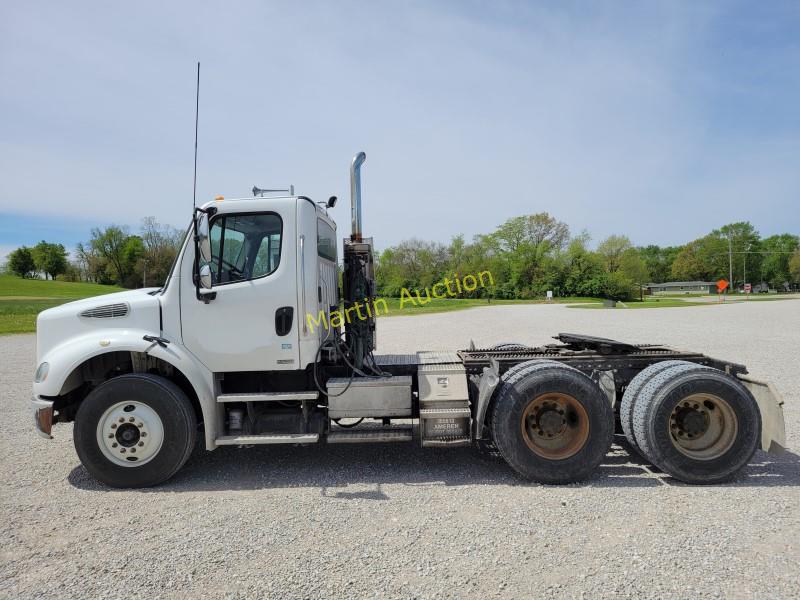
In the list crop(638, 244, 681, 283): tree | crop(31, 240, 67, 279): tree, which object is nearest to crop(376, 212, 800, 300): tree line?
crop(638, 244, 681, 283): tree

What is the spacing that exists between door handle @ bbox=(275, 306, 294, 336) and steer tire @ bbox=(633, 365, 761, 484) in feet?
12.1

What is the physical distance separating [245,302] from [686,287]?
132m

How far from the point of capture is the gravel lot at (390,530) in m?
3.45

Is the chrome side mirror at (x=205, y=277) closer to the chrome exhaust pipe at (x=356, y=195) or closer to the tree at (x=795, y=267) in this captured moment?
the chrome exhaust pipe at (x=356, y=195)

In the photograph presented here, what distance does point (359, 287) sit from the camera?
6031 millimetres

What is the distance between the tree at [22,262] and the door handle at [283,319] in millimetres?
150633

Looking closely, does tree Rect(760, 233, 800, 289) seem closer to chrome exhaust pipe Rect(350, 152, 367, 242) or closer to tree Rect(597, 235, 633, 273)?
tree Rect(597, 235, 633, 273)

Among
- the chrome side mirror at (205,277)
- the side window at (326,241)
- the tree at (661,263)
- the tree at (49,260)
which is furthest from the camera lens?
the tree at (661,263)

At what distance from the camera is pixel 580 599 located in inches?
126

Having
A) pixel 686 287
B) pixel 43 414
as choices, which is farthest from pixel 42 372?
pixel 686 287

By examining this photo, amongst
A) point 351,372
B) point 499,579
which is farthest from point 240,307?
point 499,579

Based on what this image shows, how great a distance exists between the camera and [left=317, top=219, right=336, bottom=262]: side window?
5.73 meters

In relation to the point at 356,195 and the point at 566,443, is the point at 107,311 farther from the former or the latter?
the point at 566,443

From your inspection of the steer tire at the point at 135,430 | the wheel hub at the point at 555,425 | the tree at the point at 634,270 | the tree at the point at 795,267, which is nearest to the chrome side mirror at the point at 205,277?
the steer tire at the point at 135,430
